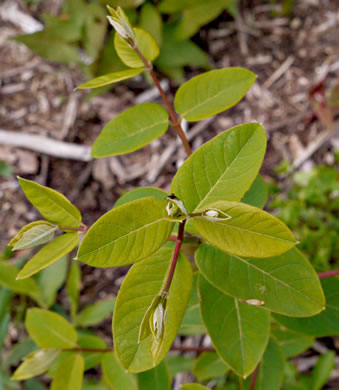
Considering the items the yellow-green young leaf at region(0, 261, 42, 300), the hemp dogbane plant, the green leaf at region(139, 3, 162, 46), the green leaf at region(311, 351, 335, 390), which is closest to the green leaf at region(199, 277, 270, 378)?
the hemp dogbane plant

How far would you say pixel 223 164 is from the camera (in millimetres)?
711

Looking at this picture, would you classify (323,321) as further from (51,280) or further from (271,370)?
(51,280)

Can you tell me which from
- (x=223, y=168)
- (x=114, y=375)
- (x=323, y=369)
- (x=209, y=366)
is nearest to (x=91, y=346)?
(x=114, y=375)

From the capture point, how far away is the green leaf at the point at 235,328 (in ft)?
2.59

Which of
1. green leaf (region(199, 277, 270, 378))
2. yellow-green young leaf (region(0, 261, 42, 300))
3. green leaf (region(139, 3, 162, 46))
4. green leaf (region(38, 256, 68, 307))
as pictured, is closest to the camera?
green leaf (region(199, 277, 270, 378))

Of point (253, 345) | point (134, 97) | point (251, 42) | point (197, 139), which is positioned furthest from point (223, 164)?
point (251, 42)

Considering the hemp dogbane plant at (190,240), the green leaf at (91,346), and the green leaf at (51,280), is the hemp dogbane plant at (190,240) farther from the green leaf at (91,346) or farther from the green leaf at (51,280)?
the green leaf at (51,280)

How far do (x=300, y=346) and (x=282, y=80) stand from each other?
151 centimetres

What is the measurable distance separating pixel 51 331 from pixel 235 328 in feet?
1.84

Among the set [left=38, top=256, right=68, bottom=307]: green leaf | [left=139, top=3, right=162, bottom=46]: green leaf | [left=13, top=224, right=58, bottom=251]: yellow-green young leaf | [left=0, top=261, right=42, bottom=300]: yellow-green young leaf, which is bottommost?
[left=38, top=256, right=68, bottom=307]: green leaf

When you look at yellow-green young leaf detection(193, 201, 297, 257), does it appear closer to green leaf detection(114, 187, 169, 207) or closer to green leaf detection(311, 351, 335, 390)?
green leaf detection(114, 187, 169, 207)

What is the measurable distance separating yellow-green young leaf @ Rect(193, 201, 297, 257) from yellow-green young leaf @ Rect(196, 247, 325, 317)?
6.6 inches

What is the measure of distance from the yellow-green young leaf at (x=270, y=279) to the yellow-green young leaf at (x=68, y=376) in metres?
0.53

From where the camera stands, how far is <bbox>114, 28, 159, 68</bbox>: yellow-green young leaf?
79cm
